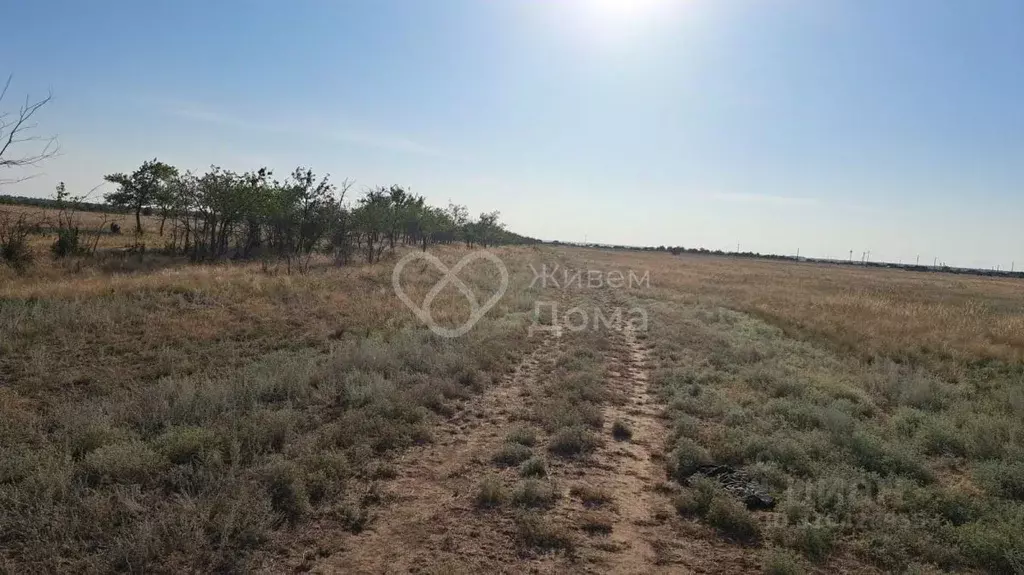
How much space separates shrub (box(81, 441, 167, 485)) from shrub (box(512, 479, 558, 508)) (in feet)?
12.5

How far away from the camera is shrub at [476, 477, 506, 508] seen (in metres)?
5.17

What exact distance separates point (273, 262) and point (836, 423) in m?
29.6

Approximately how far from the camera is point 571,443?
6.66m

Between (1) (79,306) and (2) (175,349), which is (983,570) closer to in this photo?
(2) (175,349)

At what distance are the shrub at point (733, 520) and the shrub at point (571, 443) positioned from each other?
188cm

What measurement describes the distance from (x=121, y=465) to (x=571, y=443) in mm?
5201

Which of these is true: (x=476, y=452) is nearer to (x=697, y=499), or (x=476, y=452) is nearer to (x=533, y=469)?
(x=533, y=469)

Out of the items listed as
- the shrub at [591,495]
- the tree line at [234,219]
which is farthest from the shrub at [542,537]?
the tree line at [234,219]

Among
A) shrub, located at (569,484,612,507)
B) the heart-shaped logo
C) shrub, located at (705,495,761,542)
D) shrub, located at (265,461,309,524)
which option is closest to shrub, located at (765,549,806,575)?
shrub, located at (705,495,761,542)

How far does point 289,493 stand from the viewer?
4906 mm

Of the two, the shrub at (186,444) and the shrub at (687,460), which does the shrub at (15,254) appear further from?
the shrub at (687,460)

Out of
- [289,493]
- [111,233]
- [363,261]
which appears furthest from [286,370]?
[111,233]

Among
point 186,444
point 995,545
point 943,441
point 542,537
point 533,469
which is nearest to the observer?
→ point 995,545

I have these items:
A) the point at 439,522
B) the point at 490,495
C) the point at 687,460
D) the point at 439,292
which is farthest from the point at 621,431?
the point at 439,292
